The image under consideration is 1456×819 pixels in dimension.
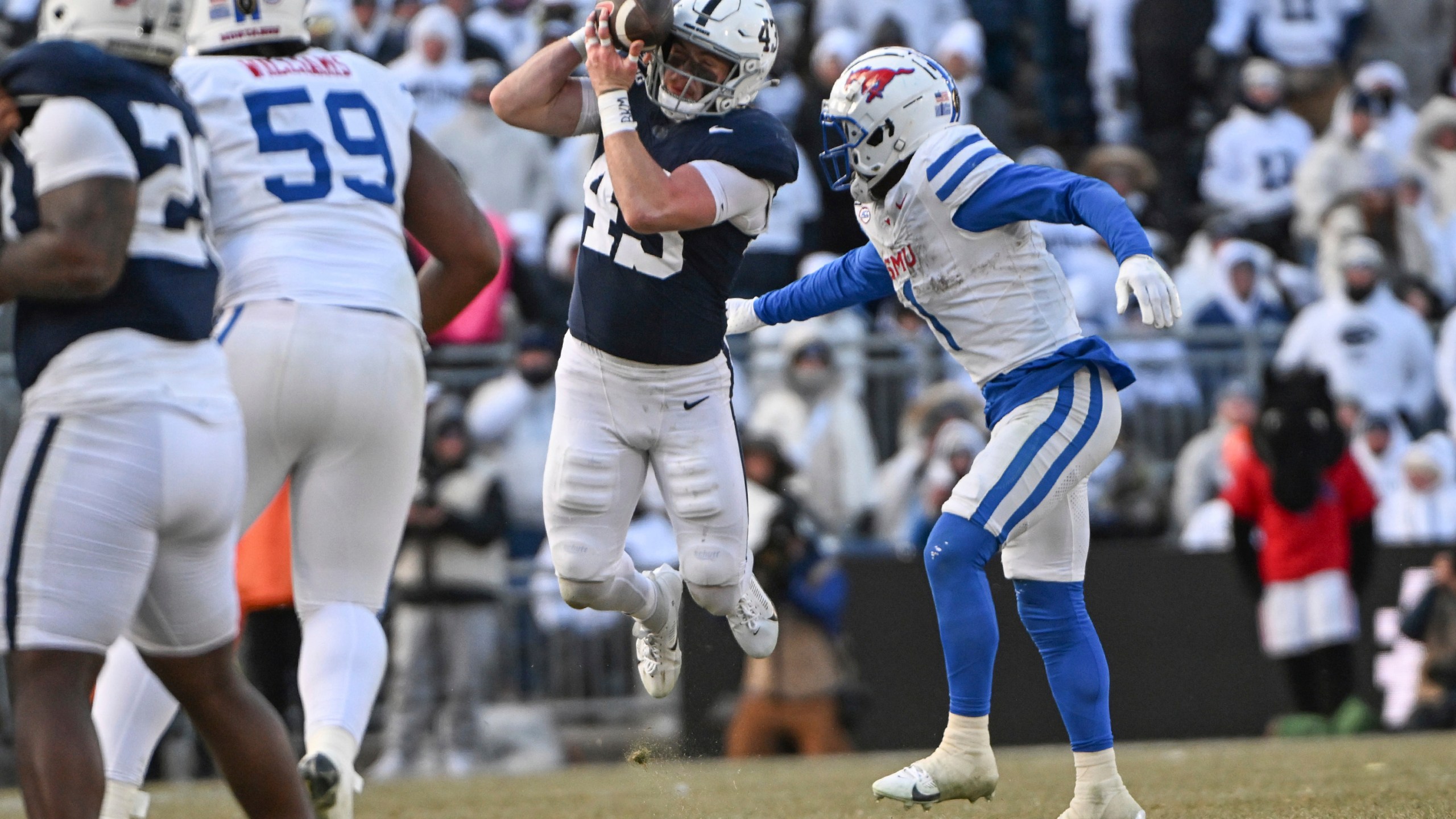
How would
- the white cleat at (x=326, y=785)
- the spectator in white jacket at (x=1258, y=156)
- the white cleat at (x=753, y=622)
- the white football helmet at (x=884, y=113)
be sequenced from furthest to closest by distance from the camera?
1. the spectator in white jacket at (x=1258, y=156)
2. the white cleat at (x=753, y=622)
3. the white football helmet at (x=884, y=113)
4. the white cleat at (x=326, y=785)

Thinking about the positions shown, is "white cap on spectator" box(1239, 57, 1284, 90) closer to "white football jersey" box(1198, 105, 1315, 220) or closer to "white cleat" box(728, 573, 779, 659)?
"white football jersey" box(1198, 105, 1315, 220)

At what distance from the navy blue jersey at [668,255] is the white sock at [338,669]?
1.48 metres

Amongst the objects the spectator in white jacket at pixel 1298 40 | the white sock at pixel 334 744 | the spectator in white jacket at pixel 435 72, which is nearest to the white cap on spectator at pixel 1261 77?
the spectator in white jacket at pixel 1298 40

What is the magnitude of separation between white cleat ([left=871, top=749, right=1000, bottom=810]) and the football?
83.2 inches

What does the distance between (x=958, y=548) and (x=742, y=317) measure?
1.21 metres

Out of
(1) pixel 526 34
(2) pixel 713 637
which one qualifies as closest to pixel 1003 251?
(2) pixel 713 637

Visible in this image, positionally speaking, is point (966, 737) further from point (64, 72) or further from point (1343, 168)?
point (1343, 168)

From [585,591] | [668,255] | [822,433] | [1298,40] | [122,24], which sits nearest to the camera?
[122,24]

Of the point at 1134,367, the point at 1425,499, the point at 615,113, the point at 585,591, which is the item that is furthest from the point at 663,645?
the point at 1425,499

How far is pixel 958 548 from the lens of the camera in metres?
5.22

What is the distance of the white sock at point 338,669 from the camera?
167 inches

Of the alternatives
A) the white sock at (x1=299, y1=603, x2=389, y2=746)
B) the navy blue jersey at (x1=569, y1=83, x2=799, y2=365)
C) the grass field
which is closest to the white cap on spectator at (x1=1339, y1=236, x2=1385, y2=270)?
the grass field

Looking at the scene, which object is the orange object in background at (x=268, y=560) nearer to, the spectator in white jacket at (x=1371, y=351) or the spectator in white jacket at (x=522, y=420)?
the spectator in white jacket at (x=522, y=420)

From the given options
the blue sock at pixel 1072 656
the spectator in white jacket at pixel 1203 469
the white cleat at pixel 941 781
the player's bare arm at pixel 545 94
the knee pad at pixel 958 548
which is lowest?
the spectator in white jacket at pixel 1203 469
